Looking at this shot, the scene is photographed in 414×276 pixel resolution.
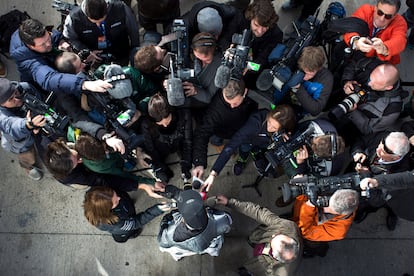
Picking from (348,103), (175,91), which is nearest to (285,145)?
(348,103)

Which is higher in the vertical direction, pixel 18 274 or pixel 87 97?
pixel 87 97

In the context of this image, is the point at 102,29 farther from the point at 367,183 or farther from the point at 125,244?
the point at 367,183

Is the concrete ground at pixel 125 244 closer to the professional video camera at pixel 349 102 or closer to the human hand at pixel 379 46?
the professional video camera at pixel 349 102

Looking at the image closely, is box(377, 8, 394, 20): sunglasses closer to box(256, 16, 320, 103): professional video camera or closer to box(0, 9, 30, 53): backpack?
box(256, 16, 320, 103): professional video camera

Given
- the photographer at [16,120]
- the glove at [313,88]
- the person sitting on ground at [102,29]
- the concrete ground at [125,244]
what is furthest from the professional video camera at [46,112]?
the glove at [313,88]

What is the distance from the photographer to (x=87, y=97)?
12.6 ft

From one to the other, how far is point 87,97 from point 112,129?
425 millimetres

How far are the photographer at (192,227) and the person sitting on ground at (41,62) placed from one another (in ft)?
4.54

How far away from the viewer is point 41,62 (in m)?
3.95

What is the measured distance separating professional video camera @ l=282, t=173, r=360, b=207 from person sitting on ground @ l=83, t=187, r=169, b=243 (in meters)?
1.33

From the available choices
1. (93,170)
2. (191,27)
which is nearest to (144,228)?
(93,170)

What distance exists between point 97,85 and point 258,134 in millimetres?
1716

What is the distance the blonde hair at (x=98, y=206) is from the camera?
3.38m

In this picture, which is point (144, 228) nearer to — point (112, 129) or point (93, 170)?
point (93, 170)
